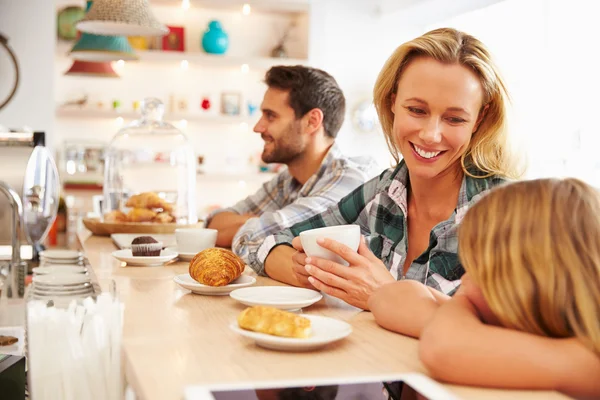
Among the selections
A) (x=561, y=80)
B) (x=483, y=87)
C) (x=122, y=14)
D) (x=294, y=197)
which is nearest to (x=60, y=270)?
(x=483, y=87)

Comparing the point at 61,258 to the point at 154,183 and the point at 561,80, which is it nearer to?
the point at 154,183

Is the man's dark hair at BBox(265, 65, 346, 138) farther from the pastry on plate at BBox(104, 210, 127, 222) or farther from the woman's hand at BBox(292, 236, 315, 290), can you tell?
the woman's hand at BBox(292, 236, 315, 290)

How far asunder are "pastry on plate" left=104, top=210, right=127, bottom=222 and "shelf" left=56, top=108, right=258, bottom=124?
341 centimetres

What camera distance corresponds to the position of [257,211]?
9.41 ft

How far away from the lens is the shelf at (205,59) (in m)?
6.12

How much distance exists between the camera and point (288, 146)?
285 cm

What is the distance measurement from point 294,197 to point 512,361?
2047 millimetres

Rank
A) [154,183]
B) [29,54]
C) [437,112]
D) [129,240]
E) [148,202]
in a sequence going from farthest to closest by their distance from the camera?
[29,54] < [154,183] < [148,202] < [129,240] < [437,112]

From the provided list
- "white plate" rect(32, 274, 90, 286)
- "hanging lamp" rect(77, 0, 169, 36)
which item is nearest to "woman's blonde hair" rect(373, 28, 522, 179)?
"white plate" rect(32, 274, 90, 286)

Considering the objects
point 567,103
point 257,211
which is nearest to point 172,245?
point 257,211

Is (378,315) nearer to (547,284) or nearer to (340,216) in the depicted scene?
(547,284)

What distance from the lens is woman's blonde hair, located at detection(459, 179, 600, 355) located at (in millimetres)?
820

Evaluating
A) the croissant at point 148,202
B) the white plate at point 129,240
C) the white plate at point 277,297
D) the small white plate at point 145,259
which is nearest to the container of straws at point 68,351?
the white plate at point 277,297

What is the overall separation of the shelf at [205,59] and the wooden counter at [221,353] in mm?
5043
